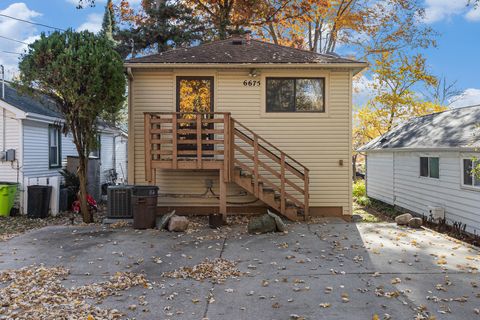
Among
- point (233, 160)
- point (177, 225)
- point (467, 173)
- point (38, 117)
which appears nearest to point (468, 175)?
point (467, 173)

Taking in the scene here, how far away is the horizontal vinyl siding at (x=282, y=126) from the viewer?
1030cm

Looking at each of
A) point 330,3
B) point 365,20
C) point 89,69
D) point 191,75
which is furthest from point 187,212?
point 365,20

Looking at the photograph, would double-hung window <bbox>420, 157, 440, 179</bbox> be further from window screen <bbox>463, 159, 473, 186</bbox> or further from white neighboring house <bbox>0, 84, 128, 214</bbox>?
white neighboring house <bbox>0, 84, 128, 214</bbox>

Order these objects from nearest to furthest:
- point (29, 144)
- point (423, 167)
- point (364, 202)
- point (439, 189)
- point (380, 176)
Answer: point (439, 189) → point (423, 167) → point (29, 144) → point (380, 176) → point (364, 202)

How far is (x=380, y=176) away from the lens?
16.0 metres

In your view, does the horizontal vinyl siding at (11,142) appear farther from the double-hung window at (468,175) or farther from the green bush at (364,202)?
the green bush at (364,202)

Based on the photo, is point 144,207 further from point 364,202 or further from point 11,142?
point 364,202

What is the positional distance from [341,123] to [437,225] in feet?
12.8

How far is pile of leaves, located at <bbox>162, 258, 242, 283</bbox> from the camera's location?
5.39 metres

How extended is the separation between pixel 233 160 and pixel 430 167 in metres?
6.42

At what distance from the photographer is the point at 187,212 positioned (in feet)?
34.0

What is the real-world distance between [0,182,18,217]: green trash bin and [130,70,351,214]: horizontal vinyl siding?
418cm

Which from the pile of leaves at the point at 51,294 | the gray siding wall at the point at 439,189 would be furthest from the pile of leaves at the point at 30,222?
the gray siding wall at the point at 439,189

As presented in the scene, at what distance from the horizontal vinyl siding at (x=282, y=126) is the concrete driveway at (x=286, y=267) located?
174 cm
